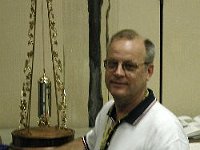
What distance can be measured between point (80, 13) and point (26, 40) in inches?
13.4

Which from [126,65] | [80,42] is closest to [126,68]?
[126,65]

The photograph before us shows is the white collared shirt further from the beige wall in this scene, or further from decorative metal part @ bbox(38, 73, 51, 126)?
the beige wall

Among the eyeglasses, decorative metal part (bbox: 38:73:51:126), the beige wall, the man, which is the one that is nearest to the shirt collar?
the man

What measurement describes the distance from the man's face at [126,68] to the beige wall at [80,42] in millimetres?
746

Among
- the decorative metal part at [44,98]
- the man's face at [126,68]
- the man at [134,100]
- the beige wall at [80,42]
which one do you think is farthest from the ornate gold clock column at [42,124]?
the man's face at [126,68]

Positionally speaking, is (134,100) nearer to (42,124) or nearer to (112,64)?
(112,64)

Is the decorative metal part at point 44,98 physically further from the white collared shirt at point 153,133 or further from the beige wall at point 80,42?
the white collared shirt at point 153,133

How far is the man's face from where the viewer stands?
4.50ft

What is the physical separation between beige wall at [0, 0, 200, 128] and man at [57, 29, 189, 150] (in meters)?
0.73

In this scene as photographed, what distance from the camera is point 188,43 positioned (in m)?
2.41

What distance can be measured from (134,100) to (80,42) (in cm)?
80

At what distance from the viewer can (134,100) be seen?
146 centimetres

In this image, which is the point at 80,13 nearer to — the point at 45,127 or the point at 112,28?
the point at 112,28

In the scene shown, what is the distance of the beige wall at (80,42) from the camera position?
2.18m
